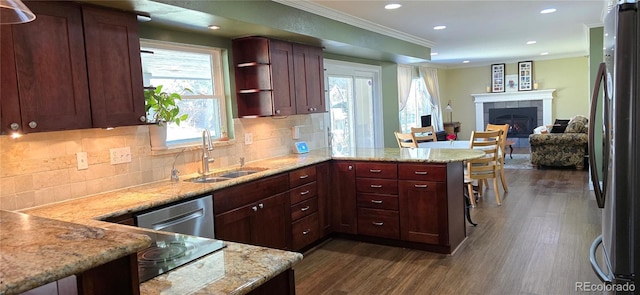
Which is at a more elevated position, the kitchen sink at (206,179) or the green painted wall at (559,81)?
the green painted wall at (559,81)

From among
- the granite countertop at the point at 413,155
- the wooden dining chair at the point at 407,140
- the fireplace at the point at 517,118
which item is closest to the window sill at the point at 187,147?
the granite countertop at the point at 413,155

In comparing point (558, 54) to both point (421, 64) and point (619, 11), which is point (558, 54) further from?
point (619, 11)

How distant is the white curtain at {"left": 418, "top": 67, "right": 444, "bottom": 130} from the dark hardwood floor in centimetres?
624

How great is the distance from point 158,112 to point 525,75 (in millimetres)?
10449

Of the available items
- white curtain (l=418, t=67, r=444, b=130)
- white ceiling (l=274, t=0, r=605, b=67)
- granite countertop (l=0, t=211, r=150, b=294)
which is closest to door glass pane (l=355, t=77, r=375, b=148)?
white ceiling (l=274, t=0, r=605, b=67)

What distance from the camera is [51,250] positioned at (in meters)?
0.97

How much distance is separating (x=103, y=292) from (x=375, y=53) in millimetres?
4995

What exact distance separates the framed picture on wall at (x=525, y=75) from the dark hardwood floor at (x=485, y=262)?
22.5 feet

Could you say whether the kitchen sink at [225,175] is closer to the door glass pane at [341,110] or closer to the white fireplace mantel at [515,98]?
the door glass pane at [341,110]

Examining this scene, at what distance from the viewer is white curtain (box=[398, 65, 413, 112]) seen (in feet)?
31.2

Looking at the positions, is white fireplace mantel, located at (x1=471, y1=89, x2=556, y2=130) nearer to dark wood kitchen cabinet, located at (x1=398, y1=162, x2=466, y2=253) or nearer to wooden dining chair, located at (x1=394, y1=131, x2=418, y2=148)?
wooden dining chair, located at (x1=394, y1=131, x2=418, y2=148)

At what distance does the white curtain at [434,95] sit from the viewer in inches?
431

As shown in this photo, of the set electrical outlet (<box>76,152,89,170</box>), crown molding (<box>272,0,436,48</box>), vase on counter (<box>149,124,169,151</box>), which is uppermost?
crown molding (<box>272,0,436,48</box>)

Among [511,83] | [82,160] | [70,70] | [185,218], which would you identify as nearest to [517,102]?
[511,83]
